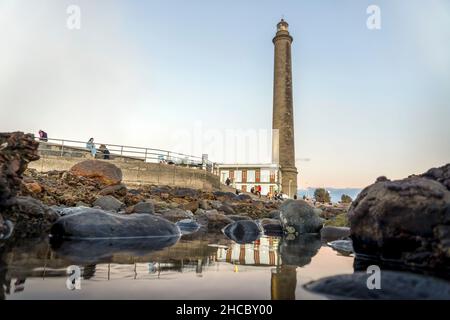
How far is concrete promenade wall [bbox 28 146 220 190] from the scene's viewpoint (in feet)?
64.1

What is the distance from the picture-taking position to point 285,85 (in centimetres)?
4122

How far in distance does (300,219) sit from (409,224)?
425cm

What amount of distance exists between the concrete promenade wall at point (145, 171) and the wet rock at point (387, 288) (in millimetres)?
19969

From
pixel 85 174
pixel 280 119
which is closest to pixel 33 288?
pixel 85 174

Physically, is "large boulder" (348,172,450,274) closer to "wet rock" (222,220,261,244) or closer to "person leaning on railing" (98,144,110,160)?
"wet rock" (222,220,261,244)

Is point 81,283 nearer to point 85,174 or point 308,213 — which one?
point 308,213

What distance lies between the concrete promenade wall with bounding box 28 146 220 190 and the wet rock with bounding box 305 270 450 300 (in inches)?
786

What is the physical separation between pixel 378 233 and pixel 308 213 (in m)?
4.01

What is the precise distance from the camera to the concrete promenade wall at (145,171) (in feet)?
64.1

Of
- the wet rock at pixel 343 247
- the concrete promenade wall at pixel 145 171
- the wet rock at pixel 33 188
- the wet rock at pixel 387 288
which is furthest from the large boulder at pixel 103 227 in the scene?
the concrete promenade wall at pixel 145 171

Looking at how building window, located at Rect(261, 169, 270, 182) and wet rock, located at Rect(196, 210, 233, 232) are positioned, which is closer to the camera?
wet rock, located at Rect(196, 210, 233, 232)

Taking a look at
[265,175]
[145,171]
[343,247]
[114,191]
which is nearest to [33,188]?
[114,191]

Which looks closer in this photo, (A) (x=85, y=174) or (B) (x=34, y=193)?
(B) (x=34, y=193)

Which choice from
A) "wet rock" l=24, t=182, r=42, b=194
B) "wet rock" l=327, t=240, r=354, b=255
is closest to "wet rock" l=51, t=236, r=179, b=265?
"wet rock" l=327, t=240, r=354, b=255
